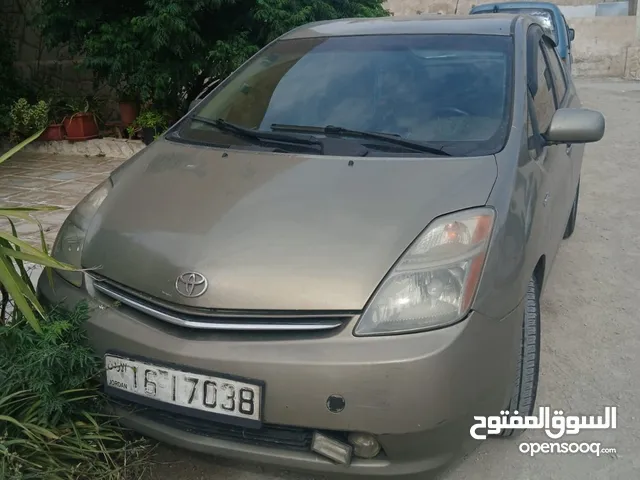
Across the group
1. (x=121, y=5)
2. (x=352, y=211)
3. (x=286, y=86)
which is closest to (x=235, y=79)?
(x=286, y=86)

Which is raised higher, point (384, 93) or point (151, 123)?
point (384, 93)

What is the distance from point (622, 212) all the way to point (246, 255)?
13.5ft

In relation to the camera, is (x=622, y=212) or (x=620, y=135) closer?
(x=622, y=212)

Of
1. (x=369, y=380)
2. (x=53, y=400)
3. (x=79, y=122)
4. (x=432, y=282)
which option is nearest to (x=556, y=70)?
(x=432, y=282)

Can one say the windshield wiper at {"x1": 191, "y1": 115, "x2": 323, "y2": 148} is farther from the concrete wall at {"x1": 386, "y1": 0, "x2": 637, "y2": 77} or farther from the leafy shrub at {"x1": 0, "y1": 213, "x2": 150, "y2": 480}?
the concrete wall at {"x1": 386, "y1": 0, "x2": 637, "y2": 77}

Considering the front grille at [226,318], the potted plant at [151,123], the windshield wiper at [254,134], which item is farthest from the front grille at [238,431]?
the potted plant at [151,123]

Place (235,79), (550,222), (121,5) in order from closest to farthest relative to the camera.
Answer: (550,222)
(235,79)
(121,5)

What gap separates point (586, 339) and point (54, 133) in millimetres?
6425

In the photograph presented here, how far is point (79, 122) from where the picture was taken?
752cm

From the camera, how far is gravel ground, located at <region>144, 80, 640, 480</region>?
2275 mm

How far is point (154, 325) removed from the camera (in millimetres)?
2004

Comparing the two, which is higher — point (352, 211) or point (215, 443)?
point (352, 211)

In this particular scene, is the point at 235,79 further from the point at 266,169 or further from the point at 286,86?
the point at 266,169

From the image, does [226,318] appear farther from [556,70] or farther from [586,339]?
[556,70]
